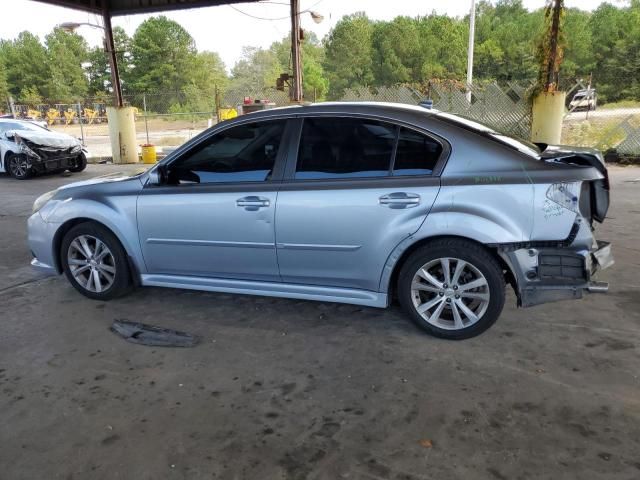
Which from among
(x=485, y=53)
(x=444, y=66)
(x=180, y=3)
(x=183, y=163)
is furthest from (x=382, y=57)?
(x=183, y=163)

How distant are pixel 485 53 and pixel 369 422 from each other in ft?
216

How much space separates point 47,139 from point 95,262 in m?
10.4

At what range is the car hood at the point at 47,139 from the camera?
13.2 meters

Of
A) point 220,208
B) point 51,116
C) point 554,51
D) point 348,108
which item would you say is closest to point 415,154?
point 348,108

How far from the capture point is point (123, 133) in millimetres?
16422

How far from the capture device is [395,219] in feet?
12.3

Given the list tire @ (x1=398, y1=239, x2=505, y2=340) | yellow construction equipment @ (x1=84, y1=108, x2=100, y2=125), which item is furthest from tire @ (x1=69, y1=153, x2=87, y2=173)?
yellow construction equipment @ (x1=84, y1=108, x2=100, y2=125)

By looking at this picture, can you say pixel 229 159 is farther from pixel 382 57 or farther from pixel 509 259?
pixel 382 57

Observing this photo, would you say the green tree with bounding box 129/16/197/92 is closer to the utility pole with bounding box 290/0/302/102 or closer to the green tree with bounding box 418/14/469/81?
the green tree with bounding box 418/14/469/81

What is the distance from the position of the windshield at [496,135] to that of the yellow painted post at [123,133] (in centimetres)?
1424

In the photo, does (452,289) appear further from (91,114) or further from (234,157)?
(91,114)

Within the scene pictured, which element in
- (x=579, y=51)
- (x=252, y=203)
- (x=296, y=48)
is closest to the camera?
(x=252, y=203)

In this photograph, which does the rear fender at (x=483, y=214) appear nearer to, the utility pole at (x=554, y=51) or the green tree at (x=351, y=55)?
the utility pole at (x=554, y=51)

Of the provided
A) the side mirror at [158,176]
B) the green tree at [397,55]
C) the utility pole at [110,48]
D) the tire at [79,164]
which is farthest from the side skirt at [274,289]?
the green tree at [397,55]
